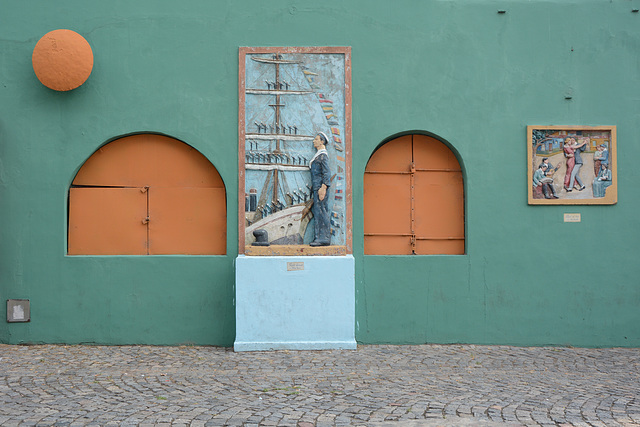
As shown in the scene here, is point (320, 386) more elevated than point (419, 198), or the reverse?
point (419, 198)

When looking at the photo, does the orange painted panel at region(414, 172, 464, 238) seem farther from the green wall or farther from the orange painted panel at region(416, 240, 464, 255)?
the green wall

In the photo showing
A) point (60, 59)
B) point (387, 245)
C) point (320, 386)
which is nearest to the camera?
point (320, 386)

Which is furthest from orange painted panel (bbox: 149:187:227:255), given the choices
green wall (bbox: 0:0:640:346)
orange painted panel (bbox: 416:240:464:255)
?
orange painted panel (bbox: 416:240:464:255)

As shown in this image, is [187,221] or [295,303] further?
[187,221]

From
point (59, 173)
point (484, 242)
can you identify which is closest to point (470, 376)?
point (484, 242)

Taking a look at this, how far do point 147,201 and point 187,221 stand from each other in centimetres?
60

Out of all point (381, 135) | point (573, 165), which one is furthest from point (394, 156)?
point (573, 165)

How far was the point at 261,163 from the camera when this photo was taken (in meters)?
8.41

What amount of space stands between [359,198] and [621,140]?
364 centimetres

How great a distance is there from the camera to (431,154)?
8.82 m

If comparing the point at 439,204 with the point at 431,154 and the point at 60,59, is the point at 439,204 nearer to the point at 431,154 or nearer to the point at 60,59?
the point at 431,154

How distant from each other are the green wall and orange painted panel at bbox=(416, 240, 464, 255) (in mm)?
274

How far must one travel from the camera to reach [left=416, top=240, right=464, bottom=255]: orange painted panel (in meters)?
8.80

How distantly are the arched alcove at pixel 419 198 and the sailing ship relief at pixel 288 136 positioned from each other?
71 cm
